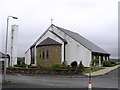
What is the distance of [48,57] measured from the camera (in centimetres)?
5147

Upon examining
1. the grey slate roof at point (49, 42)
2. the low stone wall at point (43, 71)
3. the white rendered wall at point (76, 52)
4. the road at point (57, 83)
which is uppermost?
the grey slate roof at point (49, 42)

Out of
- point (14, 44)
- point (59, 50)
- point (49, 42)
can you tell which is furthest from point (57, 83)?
point (14, 44)

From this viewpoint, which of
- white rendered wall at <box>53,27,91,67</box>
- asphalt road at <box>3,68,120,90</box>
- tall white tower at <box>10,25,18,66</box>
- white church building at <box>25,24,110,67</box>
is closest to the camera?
asphalt road at <box>3,68,120,90</box>

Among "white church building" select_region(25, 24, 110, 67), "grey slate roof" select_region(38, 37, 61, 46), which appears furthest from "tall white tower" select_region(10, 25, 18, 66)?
"grey slate roof" select_region(38, 37, 61, 46)

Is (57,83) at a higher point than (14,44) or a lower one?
lower

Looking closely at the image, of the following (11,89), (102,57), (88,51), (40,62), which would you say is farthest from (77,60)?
(11,89)

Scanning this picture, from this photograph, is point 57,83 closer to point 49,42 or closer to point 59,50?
point 59,50

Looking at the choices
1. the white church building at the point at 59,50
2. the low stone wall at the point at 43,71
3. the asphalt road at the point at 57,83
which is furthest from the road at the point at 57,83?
the white church building at the point at 59,50

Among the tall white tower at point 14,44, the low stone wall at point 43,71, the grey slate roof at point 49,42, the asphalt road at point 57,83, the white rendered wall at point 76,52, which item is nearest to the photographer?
the asphalt road at point 57,83

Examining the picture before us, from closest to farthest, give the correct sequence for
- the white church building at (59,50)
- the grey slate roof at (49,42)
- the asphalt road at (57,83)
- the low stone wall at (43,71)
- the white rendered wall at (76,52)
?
the asphalt road at (57,83)
the low stone wall at (43,71)
the white rendered wall at (76,52)
the white church building at (59,50)
the grey slate roof at (49,42)

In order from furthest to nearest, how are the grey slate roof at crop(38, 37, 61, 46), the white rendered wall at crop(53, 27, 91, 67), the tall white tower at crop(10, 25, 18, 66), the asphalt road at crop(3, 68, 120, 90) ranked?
the tall white tower at crop(10, 25, 18, 66), the grey slate roof at crop(38, 37, 61, 46), the white rendered wall at crop(53, 27, 91, 67), the asphalt road at crop(3, 68, 120, 90)

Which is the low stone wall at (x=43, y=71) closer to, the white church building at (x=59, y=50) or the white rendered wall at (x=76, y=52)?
the white church building at (x=59, y=50)

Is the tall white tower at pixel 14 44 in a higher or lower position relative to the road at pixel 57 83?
higher

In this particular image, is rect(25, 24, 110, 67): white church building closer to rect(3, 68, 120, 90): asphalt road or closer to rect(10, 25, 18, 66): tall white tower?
rect(10, 25, 18, 66): tall white tower
